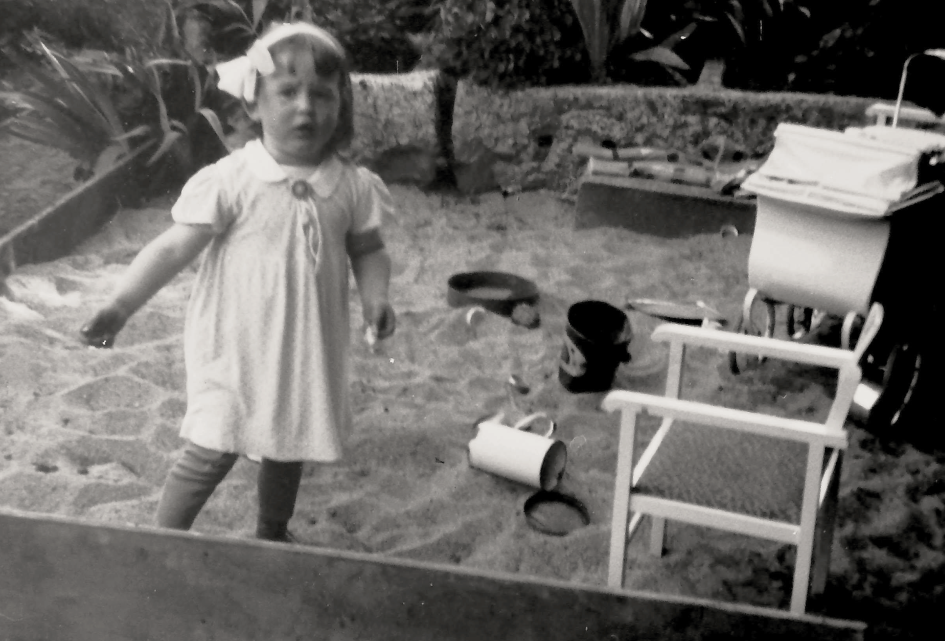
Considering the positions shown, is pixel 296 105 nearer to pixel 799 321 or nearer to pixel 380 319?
pixel 380 319

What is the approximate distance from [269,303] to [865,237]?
1577 mm

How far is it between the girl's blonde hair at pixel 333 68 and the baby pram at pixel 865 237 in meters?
1.31

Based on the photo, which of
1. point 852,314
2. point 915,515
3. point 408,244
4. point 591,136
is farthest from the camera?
point 591,136

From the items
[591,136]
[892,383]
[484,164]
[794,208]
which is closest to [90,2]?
[484,164]

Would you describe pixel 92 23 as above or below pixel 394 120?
above

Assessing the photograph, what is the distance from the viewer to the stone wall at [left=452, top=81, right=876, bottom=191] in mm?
4121

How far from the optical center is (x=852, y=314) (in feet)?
8.76

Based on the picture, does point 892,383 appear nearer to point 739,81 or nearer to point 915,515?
point 915,515

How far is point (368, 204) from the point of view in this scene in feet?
6.08

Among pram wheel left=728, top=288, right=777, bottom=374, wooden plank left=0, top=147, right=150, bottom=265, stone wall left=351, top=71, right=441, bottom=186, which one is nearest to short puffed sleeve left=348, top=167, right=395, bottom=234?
pram wheel left=728, top=288, right=777, bottom=374

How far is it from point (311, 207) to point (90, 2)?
197cm

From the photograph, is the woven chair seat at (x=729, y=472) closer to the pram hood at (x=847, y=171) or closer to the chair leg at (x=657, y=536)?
the chair leg at (x=657, y=536)

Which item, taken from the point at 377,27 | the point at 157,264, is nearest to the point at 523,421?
the point at 157,264

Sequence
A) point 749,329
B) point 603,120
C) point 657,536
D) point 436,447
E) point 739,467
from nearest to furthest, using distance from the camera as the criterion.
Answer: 1. point 739,467
2. point 657,536
3. point 436,447
4. point 749,329
5. point 603,120
